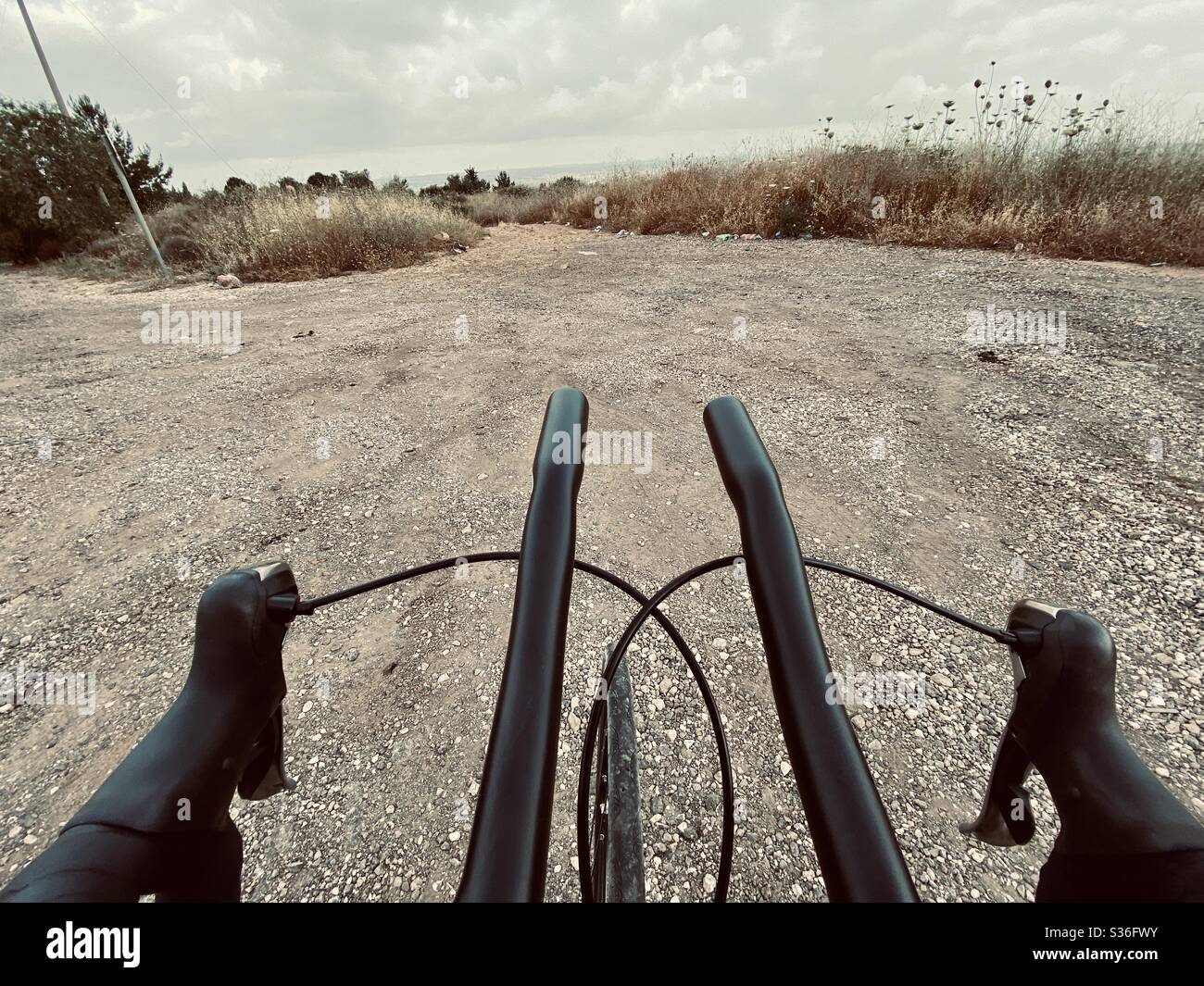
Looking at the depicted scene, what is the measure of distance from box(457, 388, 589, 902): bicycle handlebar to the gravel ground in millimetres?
1470

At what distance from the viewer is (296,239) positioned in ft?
36.1

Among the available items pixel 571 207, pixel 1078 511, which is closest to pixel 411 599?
pixel 1078 511

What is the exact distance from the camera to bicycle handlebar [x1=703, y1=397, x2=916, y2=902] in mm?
490

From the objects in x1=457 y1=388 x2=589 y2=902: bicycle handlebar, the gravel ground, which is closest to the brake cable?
x1=457 y1=388 x2=589 y2=902: bicycle handlebar

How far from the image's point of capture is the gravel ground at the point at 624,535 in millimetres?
1865

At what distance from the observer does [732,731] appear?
210 cm

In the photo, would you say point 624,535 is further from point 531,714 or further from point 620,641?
point 531,714

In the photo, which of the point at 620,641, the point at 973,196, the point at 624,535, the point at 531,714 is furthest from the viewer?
the point at 973,196

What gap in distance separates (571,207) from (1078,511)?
17.7 meters

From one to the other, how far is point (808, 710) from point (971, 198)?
40.8 feet

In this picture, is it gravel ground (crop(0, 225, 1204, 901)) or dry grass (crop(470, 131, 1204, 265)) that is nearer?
gravel ground (crop(0, 225, 1204, 901))

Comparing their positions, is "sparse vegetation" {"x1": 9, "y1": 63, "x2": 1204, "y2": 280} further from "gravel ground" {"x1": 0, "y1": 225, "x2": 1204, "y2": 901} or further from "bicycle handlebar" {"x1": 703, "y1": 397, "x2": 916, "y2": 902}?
"bicycle handlebar" {"x1": 703, "y1": 397, "x2": 916, "y2": 902}

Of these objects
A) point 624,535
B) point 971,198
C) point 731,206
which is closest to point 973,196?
point 971,198
